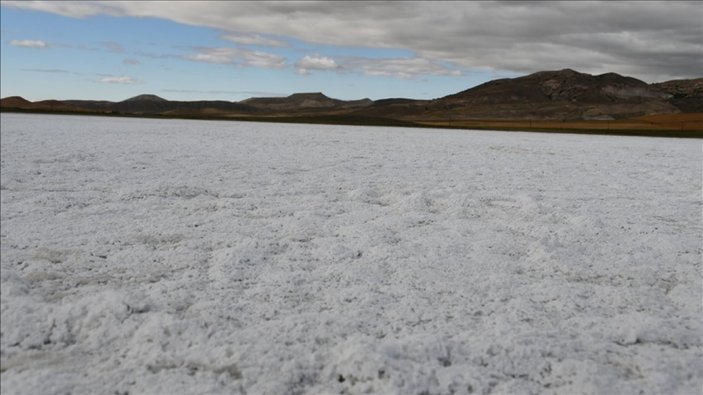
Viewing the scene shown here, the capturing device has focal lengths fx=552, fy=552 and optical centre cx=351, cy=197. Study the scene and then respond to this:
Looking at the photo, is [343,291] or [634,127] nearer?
[343,291]

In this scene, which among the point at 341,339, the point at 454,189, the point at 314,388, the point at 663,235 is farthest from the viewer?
the point at 454,189

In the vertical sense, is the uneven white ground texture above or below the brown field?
below

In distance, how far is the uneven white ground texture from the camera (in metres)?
2.78

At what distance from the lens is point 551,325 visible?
11.3 feet

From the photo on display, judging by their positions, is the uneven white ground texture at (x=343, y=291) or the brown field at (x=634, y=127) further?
the brown field at (x=634, y=127)

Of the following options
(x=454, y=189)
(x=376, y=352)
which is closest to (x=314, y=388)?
(x=376, y=352)

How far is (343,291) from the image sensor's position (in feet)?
12.9

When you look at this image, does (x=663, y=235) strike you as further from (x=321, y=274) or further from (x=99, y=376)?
(x=99, y=376)

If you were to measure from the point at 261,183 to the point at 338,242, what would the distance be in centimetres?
→ 391

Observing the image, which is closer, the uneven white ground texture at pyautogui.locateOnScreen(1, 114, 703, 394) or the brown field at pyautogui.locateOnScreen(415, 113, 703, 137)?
the uneven white ground texture at pyautogui.locateOnScreen(1, 114, 703, 394)

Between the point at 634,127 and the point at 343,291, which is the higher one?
the point at 634,127

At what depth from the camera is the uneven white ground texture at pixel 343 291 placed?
9.13ft

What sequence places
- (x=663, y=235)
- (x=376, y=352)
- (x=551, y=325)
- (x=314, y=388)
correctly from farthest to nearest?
(x=663, y=235) → (x=551, y=325) → (x=376, y=352) → (x=314, y=388)

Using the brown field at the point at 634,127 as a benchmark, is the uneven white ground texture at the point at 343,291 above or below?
below
